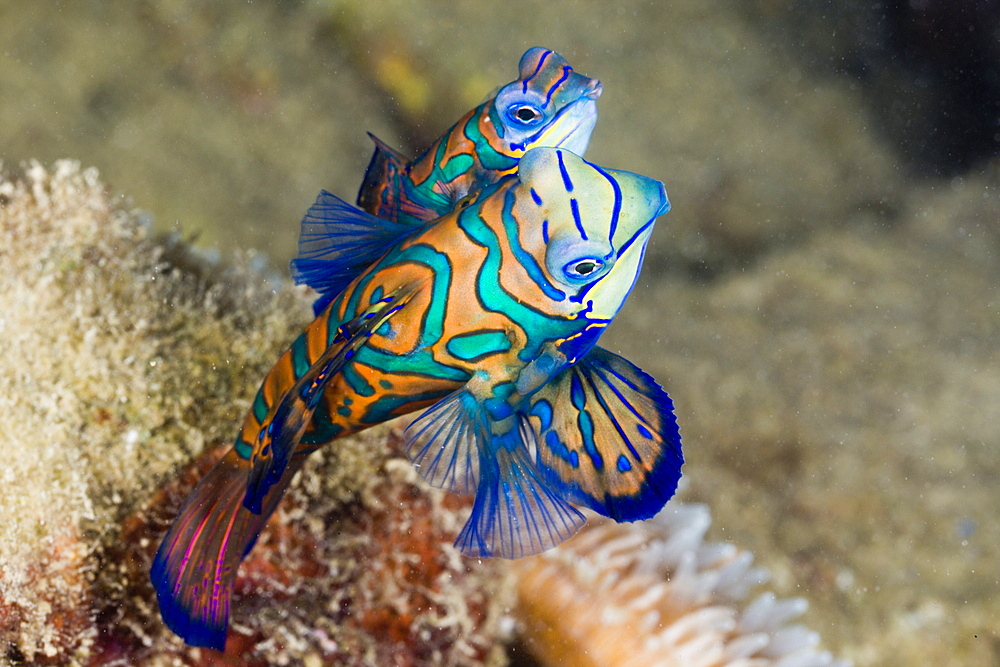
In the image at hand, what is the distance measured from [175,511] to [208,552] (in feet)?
1.87

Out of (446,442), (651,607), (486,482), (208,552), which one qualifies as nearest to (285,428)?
(446,442)

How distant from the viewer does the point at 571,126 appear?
2186mm

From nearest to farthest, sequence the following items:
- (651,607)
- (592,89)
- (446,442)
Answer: (446,442) → (592,89) → (651,607)

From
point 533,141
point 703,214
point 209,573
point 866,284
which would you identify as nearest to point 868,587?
point 866,284

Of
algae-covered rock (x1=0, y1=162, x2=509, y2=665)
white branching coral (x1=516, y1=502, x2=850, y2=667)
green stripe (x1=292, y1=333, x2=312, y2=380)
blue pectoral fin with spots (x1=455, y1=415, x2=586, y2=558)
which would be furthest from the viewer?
white branching coral (x1=516, y1=502, x2=850, y2=667)

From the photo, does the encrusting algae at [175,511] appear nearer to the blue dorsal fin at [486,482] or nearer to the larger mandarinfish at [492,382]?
the larger mandarinfish at [492,382]

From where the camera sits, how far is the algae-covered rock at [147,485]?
7.43 ft

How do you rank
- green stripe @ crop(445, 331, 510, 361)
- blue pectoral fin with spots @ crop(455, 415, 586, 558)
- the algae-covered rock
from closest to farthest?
green stripe @ crop(445, 331, 510, 361) → blue pectoral fin with spots @ crop(455, 415, 586, 558) → the algae-covered rock

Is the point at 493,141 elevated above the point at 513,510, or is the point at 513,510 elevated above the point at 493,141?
the point at 493,141

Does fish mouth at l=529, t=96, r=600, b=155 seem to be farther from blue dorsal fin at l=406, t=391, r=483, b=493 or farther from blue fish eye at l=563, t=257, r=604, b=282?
blue dorsal fin at l=406, t=391, r=483, b=493

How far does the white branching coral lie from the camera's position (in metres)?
2.65

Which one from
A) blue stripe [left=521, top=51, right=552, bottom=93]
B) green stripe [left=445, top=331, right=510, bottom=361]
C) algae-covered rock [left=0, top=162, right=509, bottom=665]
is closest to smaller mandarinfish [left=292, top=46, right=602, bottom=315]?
blue stripe [left=521, top=51, right=552, bottom=93]

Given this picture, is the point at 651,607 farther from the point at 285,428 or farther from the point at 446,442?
the point at 285,428

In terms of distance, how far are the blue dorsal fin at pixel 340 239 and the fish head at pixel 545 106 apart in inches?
21.1
